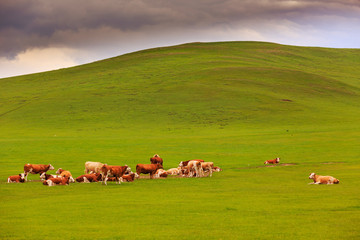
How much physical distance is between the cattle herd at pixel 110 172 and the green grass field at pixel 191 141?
944 millimetres

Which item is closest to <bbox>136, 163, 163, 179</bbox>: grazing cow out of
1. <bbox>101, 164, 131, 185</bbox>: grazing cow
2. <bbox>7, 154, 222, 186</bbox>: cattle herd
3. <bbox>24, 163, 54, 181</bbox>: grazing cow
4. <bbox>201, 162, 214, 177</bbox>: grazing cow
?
<bbox>7, 154, 222, 186</bbox>: cattle herd

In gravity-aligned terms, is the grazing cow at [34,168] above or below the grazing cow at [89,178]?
above

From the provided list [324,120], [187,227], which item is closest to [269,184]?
[187,227]

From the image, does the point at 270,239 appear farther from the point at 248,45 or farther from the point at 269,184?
the point at 248,45

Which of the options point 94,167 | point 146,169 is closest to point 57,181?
point 94,167

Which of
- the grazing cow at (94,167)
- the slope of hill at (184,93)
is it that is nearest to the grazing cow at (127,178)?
the grazing cow at (94,167)

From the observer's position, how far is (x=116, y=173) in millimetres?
26609

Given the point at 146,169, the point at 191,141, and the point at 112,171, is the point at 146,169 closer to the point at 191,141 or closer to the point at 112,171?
the point at 112,171

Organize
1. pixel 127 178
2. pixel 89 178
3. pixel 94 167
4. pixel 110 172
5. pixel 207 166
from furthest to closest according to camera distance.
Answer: pixel 94 167
pixel 207 166
pixel 127 178
pixel 89 178
pixel 110 172

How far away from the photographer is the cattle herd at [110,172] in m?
26.2

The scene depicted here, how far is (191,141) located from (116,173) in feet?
104

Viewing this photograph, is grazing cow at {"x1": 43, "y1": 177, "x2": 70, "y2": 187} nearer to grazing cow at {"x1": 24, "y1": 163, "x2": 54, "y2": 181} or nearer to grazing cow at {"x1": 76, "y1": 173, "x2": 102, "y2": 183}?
grazing cow at {"x1": 76, "y1": 173, "x2": 102, "y2": 183}

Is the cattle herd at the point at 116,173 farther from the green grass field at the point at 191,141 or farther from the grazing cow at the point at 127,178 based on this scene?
the green grass field at the point at 191,141

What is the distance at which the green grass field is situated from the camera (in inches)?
595
